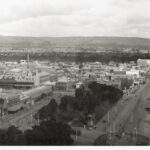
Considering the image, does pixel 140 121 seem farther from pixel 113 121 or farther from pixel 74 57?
pixel 74 57

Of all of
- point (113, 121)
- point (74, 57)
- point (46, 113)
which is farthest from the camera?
point (74, 57)

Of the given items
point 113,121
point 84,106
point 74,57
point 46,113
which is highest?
point 74,57

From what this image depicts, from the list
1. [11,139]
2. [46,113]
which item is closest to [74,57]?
[46,113]

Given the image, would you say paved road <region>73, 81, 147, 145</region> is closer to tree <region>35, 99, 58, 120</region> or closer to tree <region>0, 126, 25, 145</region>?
tree <region>35, 99, 58, 120</region>

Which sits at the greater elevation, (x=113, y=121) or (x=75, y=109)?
(x=75, y=109)

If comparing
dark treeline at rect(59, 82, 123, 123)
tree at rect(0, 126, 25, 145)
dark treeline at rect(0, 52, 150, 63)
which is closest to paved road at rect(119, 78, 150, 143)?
dark treeline at rect(59, 82, 123, 123)

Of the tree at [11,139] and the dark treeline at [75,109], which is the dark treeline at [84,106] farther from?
the tree at [11,139]

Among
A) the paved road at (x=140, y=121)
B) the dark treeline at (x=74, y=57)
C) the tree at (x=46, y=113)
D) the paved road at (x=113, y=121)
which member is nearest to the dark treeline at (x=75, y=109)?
the tree at (x=46, y=113)

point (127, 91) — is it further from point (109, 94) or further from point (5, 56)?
point (5, 56)

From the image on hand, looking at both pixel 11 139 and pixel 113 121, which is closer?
pixel 11 139
